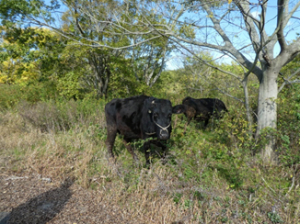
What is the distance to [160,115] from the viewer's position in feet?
13.7

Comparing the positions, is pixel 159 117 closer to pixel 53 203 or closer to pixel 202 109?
pixel 53 203

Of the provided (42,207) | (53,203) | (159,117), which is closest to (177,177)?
(159,117)

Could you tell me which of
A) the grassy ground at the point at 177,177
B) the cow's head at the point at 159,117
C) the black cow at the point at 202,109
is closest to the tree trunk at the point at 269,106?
the grassy ground at the point at 177,177

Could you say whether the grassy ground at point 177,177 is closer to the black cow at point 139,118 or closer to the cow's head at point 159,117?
the black cow at point 139,118

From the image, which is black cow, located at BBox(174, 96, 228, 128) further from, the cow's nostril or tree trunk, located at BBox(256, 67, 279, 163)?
the cow's nostril

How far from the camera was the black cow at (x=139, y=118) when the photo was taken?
13.8 feet

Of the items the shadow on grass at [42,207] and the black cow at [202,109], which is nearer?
the shadow on grass at [42,207]

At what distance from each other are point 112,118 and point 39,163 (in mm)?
1855

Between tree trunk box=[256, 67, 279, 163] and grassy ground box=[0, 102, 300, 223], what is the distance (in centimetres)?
33

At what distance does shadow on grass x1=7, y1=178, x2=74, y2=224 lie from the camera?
2881 millimetres

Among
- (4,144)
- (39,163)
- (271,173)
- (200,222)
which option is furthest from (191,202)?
(4,144)

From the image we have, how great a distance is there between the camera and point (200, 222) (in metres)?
2.87

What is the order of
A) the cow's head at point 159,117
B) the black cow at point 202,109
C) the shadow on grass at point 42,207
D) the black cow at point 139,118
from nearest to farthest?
the shadow on grass at point 42,207, the cow's head at point 159,117, the black cow at point 139,118, the black cow at point 202,109

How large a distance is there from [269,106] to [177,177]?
2.41m
